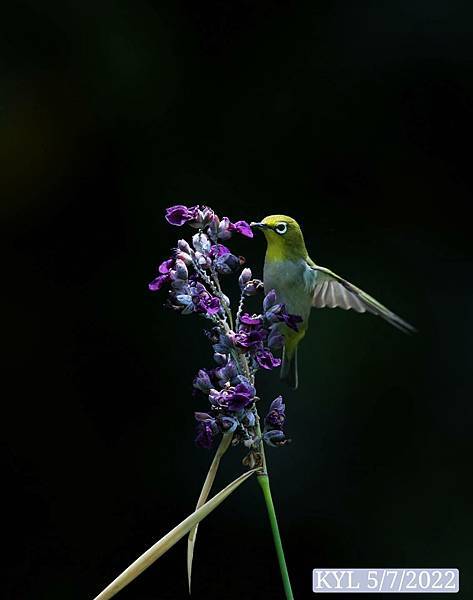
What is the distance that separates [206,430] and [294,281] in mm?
585

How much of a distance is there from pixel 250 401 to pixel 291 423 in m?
1.89

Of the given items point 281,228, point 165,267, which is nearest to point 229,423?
point 165,267

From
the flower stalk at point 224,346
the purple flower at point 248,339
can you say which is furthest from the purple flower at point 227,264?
the purple flower at point 248,339

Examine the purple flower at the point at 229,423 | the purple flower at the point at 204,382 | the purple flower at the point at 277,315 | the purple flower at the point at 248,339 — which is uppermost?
the purple flower at the point at 277,315

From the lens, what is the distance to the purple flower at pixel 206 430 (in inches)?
47.3

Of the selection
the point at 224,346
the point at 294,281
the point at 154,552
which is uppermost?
the point at 294,281

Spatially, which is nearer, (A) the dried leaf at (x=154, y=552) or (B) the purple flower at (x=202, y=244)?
(A) the dried leaf at (x=154, y=552)

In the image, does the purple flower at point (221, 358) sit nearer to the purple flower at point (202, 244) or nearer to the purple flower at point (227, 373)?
the purple flower at point (227, 373)

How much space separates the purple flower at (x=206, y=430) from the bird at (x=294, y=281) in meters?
0.43

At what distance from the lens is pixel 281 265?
5.59ft

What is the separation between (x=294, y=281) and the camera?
1.72 m

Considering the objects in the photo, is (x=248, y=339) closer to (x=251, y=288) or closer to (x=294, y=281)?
(x=251, y=288)

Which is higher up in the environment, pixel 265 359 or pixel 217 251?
pixel 217 251

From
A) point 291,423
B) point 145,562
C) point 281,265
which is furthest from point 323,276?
point 291,423
